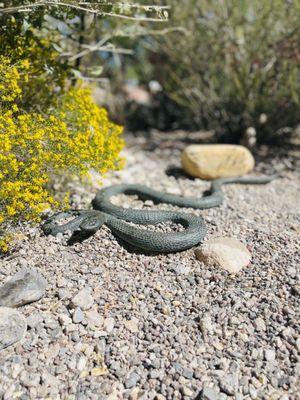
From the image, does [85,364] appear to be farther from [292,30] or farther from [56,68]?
[292,30]

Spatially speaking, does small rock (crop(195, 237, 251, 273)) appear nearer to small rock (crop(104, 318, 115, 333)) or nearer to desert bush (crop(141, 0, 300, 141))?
small rock (crop(104, 318, 115, 333))

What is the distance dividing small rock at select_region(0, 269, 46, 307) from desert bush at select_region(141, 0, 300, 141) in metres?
4.13

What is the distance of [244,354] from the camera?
2883 millimetres

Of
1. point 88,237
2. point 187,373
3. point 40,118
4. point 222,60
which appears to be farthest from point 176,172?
point 187,373

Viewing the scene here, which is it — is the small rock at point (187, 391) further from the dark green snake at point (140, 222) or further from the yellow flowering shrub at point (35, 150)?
the yellow flowering shrub at point (35, 150)

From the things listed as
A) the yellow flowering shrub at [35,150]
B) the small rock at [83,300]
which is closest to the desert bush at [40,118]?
the yellow flowering shrub at [35,150]

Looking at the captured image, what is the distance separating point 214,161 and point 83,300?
3012mm

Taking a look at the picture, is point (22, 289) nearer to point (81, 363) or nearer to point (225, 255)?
point (81, 363)

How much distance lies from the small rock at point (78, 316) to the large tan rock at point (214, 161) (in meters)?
2.95

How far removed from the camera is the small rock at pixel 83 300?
3.11 meters

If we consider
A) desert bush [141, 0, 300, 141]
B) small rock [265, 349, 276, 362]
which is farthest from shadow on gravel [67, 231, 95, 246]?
desert bush [141, 0, 300, 141]

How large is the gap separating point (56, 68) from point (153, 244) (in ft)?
7.22

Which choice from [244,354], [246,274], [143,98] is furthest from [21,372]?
[143,98]

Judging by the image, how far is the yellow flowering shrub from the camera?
3283mm
